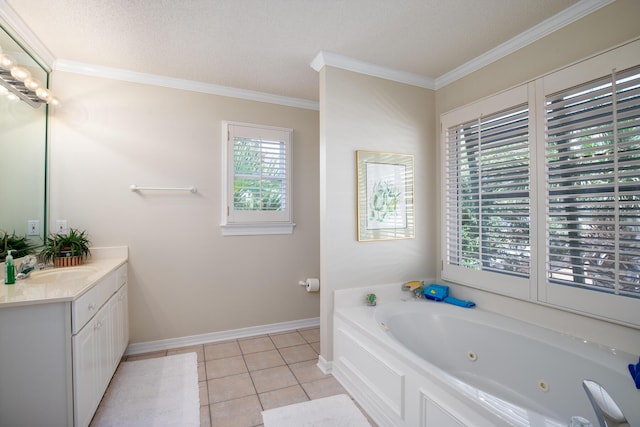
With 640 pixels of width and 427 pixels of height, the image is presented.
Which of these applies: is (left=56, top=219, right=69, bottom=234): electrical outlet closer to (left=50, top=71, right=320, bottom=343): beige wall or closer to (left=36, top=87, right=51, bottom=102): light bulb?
(left=50, top=71, right=320, bottom=343): beige wall

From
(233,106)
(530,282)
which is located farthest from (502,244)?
(233,106)

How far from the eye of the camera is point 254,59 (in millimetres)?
2459

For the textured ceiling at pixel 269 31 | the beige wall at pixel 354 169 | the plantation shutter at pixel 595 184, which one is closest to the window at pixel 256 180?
the textured ceiling at pixel 269 31

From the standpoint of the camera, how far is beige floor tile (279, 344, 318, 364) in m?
2.63

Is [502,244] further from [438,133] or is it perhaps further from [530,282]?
[438,133]

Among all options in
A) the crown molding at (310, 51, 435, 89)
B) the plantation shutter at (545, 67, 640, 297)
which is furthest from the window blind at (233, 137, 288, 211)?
the plantation shutter at (545, 67, 640, 297)

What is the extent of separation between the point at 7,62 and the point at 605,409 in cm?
328

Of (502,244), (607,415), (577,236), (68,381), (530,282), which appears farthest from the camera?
(502,244)

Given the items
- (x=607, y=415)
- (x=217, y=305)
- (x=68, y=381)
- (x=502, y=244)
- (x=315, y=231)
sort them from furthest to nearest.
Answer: (x=315, y=231), (x=217, y=305), (x=502, y=244), (x=68, y=381), (x=607, y=415)

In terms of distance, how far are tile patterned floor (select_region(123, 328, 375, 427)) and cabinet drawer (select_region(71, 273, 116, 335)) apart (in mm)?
893

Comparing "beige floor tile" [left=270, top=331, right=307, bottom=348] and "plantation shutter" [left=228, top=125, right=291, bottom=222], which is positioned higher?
"plantation shutter" [left=228, top=125, right=291, bottom=222]

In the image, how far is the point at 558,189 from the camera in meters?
1.91

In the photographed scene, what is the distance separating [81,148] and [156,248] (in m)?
1.02

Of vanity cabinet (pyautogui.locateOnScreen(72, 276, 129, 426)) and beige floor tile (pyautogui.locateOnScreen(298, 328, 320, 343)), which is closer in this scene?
vanity cabinet (pyautogui.locateOnScreen(72, 276, 129, 426))
